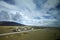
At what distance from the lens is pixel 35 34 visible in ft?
8.87

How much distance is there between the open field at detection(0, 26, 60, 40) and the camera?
8.30ft

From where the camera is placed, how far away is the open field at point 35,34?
253 cm

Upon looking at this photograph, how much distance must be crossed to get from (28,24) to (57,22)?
712mm

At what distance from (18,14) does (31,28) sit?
1.44ft

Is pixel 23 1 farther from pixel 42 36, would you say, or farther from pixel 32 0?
pixel 42 36

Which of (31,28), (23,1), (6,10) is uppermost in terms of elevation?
(23,1)

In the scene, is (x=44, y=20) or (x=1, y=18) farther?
(x=44, y=20)

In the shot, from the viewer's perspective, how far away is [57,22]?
2.83 meters

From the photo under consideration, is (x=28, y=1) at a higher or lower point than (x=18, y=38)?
higher

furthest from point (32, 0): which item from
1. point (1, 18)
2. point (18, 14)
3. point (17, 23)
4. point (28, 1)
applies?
point (1, 18)

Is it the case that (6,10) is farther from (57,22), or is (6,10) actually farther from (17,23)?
(57,22)

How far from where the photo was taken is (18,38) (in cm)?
259

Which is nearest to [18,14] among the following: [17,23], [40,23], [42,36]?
[17,23]

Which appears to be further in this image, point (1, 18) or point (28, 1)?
point (28, 1)
